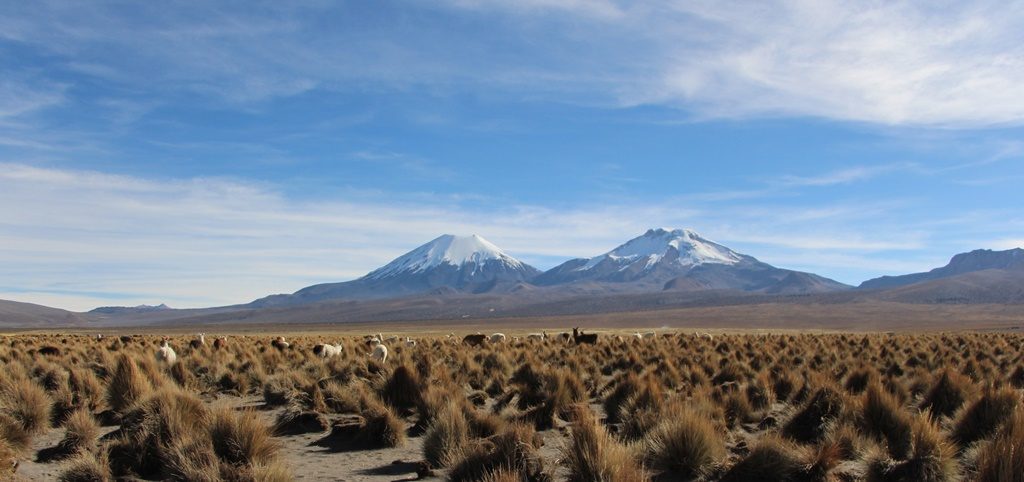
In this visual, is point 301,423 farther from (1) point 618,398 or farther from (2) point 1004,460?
(2) point 1004,460

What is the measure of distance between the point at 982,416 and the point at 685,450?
157 inches

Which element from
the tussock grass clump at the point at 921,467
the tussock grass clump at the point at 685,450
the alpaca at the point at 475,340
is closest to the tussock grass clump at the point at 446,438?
the tussock grass clump at the point at 685,450

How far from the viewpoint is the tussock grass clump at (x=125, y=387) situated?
35.4 ft

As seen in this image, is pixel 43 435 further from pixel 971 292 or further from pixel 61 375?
pixel 971 292

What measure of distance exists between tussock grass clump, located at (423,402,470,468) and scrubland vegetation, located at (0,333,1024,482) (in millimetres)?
20

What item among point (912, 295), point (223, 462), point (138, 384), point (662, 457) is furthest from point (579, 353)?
point (912, 295)

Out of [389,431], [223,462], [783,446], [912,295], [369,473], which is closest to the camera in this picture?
[223,462]

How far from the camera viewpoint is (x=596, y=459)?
6.11 meters

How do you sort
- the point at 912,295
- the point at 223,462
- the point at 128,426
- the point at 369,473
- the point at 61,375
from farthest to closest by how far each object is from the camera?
the point at 912,295
the point at 61,375
the point at 128,426
the point at 369,473
the point at 223,462

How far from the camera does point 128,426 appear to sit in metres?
8.49

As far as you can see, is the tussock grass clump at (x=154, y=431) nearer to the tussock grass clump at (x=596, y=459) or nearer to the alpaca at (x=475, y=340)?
the tussock grass clump at (x=596, y=459)

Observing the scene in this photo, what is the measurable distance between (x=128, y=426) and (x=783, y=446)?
7005 millimetres

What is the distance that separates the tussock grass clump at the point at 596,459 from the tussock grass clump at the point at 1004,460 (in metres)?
2.50

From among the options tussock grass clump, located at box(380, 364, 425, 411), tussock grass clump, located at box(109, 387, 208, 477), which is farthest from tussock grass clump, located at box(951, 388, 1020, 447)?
tussock grass clump, located at box(109, 387, 208, 477)
